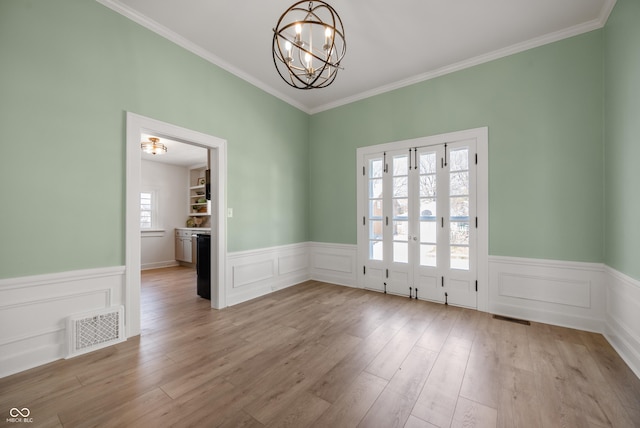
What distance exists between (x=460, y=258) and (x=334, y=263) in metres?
2.06

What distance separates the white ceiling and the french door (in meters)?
1.17

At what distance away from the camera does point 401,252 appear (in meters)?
4.05

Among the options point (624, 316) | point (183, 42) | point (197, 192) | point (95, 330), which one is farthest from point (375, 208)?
point (197, 192)

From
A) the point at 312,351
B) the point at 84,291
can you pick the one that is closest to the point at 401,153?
the point at 312,351

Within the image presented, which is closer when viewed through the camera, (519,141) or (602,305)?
(602,305)

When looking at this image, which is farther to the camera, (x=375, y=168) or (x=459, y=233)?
(x=375, y=168)

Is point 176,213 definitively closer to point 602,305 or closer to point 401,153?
point 401,153

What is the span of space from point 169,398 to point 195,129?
2.82 m

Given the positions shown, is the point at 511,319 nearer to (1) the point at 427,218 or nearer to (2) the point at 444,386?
(1) the point at 427,218

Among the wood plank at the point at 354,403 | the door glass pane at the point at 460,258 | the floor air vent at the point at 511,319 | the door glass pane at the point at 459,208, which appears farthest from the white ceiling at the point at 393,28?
the wood plank at the point at 354,403

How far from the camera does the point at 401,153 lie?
4055 mm

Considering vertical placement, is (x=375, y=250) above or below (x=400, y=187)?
below

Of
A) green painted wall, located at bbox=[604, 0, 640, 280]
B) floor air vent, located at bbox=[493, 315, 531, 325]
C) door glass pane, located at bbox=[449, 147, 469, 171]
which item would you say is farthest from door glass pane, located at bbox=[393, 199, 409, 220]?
green painted wall, located at bbox=[604, 0, 640, 280]

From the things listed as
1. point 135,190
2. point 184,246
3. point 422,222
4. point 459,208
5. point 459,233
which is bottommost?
point 184,246
